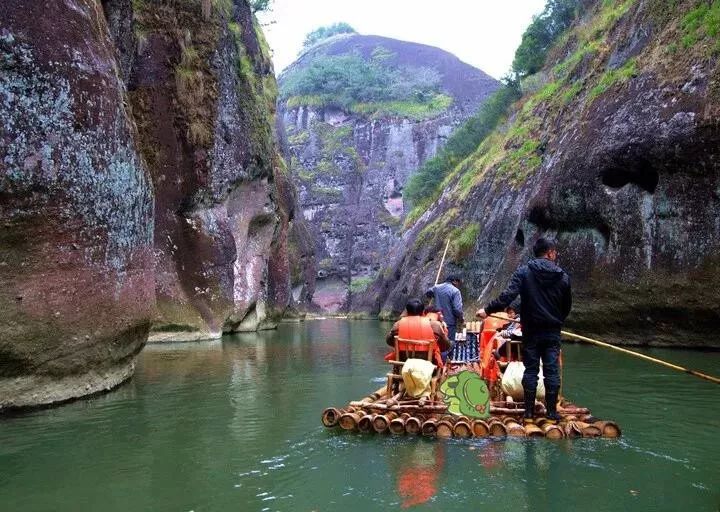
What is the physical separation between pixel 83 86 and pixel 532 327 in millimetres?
7190

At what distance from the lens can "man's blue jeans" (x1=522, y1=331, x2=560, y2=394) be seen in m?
6.77

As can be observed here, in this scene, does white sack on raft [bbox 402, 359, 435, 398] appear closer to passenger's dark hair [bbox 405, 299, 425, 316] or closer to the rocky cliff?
passenger's dark hair [bbox 405, 299, 425, 316]

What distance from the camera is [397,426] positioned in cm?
665

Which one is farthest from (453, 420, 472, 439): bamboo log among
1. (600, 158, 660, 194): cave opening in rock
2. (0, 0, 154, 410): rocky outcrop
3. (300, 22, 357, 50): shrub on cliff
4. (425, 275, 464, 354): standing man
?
(300, 22, 357, 50): shrub on cliff

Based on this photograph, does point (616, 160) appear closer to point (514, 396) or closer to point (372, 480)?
point (514, 396)

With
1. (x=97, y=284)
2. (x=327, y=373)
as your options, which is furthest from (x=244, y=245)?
(x=97, y=284)

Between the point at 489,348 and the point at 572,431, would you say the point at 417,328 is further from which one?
the point at 572,431

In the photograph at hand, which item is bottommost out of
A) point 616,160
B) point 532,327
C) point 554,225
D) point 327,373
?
point 327,373

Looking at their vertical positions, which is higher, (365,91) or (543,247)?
(365,91)

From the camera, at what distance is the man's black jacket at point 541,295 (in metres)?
6.87

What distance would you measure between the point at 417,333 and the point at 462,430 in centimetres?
149

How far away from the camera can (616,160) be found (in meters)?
16.7

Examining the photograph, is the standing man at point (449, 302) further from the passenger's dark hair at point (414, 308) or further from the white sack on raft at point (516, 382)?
the white sack on raft at point (516, 382)

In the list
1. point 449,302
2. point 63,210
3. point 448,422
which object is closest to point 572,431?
point 448,422
